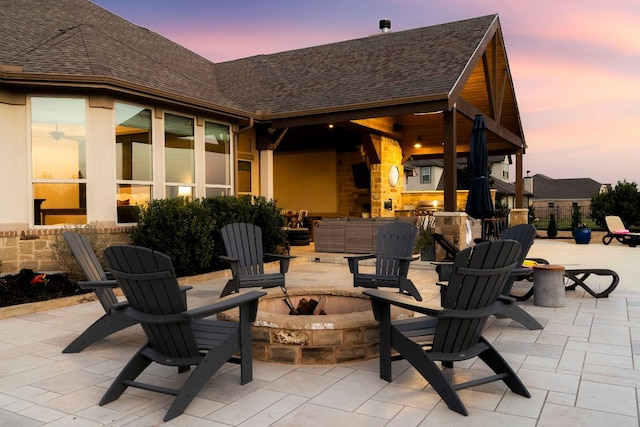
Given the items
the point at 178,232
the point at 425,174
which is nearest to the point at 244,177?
the point at 178,232

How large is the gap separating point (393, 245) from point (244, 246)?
1.81 m

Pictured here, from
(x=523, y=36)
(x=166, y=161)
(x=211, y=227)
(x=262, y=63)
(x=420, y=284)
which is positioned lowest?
(x=420, y=284)

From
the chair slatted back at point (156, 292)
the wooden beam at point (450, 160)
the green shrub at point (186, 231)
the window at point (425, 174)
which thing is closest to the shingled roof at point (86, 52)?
the green shrub at point (186, 231)

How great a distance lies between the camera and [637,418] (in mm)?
2695

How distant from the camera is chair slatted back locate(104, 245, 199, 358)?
279 centimetres

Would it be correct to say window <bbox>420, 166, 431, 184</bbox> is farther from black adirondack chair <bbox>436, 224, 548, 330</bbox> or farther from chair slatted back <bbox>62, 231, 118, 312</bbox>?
chair slatted back <bbox>62, 231, 118, 312</bbox>

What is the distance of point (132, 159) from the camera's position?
27.3 feet

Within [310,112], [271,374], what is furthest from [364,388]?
[310,112]

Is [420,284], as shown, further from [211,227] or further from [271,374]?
[271,374]

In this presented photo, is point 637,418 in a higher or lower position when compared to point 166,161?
lower

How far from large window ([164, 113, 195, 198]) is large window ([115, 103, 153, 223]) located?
0.43 m

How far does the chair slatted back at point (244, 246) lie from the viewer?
5.77 m

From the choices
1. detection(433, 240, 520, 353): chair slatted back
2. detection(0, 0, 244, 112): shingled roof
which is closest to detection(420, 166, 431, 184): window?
detection(0, 0, 244, 112): shingled roof

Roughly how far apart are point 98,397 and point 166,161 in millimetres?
6437
